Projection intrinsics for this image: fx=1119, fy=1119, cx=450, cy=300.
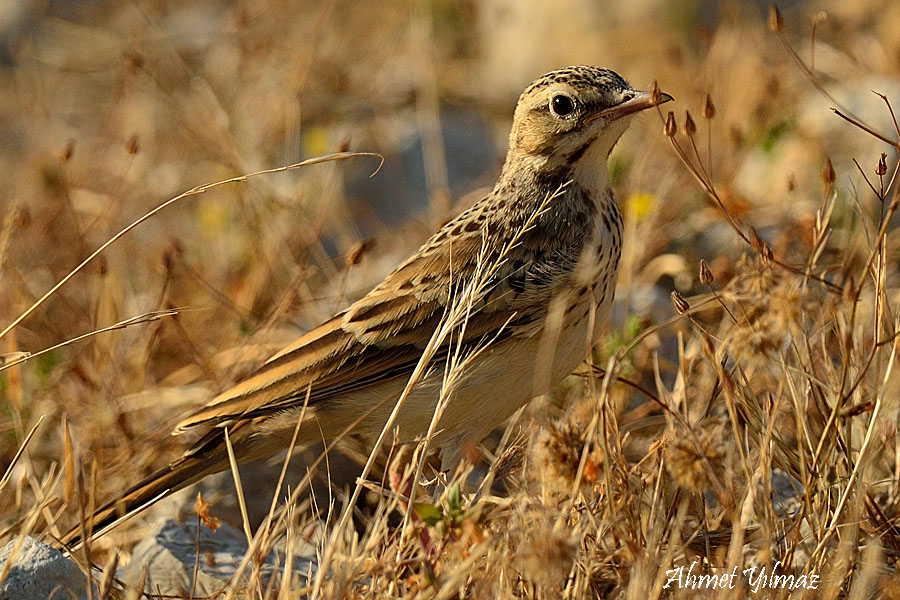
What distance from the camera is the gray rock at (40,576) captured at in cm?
320

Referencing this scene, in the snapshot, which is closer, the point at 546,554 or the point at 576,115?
the point at 546,554

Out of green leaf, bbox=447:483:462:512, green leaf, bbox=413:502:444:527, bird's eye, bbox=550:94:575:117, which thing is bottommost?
green leaf, bbox=413:502:444:527

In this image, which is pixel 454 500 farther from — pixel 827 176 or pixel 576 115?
pixel 576 115

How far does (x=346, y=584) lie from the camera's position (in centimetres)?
282

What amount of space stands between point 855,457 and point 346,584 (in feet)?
5.93

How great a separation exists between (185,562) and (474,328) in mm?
1281

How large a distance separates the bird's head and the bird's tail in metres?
1.67

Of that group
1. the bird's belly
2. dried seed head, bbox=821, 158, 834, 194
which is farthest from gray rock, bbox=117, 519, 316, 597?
dried seed head, bbox=821, 158, 834, 194

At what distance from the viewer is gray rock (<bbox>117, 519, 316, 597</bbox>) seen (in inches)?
146

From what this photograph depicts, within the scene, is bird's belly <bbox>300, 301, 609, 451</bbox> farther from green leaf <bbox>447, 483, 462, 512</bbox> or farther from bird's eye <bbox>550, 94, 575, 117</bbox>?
green leaf <bbox>447, 483, 462, 512</bbox>

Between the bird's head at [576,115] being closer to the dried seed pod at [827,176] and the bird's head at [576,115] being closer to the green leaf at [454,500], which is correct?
the dried seed pod at [827,176]

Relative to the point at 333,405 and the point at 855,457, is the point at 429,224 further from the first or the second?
the point at 855,457

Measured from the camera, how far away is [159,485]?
13.2 feet

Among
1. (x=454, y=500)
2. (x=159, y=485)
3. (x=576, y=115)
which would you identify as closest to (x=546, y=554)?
(x=454, y=500)
